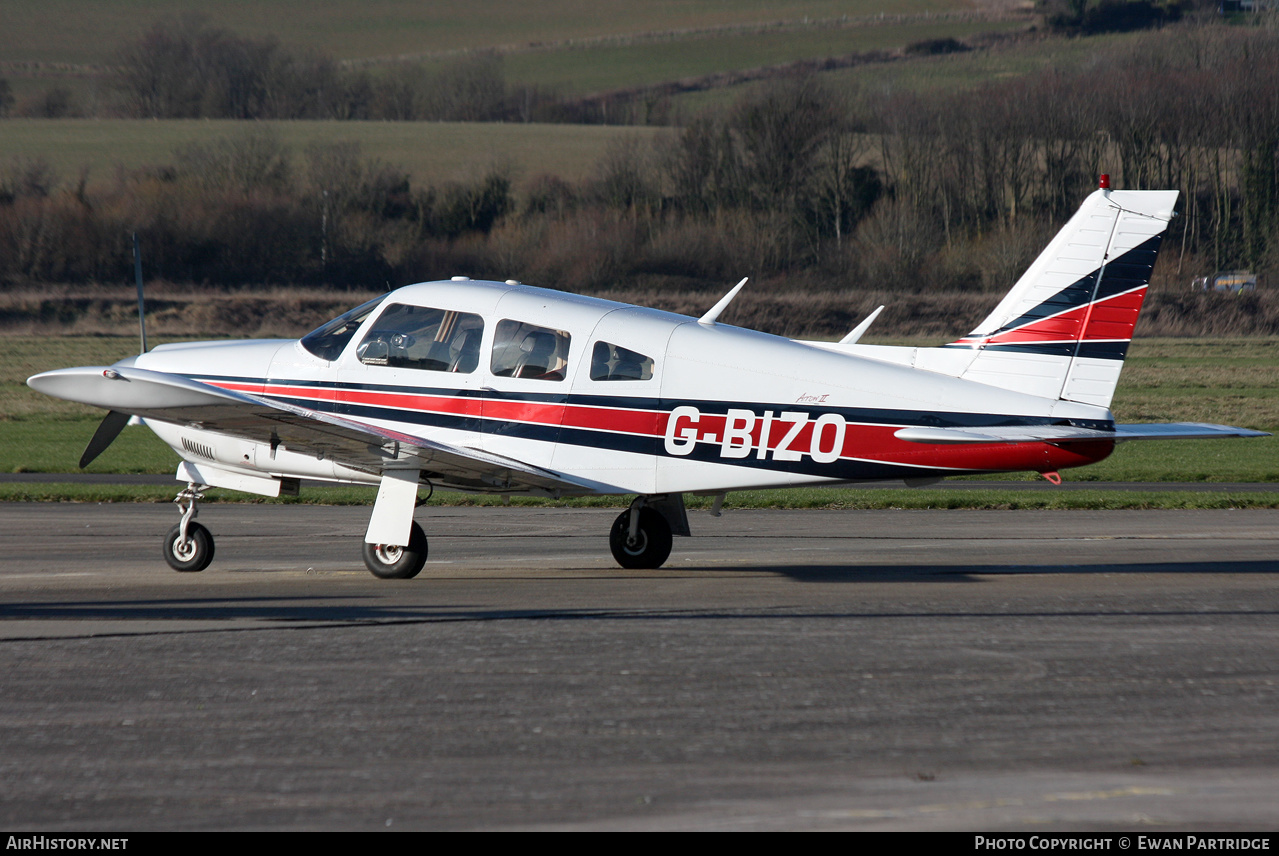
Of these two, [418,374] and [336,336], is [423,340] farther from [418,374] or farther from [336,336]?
[336,336]

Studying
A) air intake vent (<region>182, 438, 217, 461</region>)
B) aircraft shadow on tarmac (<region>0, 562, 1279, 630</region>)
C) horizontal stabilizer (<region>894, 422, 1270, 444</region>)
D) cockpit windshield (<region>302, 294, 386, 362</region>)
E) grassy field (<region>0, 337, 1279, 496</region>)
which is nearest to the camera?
aircraft shadow on tarmac (<region>0, 562, 1279, 630</region>)

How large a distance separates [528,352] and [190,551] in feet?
12.1

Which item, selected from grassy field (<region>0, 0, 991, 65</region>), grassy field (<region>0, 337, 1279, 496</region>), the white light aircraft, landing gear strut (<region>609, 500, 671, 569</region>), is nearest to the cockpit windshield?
the white light aircraft

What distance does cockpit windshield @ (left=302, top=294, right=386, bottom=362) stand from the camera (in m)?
11.8

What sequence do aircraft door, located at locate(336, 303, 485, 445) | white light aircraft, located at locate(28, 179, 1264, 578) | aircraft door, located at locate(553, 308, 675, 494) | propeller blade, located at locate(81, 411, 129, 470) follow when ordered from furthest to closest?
1. propeller blade, located at locate(81, 411, 129, 470)
2. aircraft door, located at locate(336, 303, 485, 445)
3. aircraft door, located at locate(553, 308, 675, 494)
4. white light aircraft, located at locate(28, 179, 1264, 578)

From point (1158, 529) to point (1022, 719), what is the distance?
9.65 m

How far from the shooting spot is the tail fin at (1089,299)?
10.6m

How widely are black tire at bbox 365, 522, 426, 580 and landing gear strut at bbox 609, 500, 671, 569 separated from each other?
1943mm

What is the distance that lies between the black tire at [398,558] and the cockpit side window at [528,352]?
5.36ft

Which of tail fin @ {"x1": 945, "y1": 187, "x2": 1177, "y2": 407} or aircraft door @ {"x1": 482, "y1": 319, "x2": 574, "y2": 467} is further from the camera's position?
aircraft door @ {"x1": 482, "y1": 319, "x2": 574, "y2": 467}

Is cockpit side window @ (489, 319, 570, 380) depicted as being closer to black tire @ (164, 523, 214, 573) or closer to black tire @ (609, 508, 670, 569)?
black tire @ (609, 508, 670, 569)

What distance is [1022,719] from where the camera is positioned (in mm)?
6762

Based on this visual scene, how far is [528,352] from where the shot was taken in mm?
11250

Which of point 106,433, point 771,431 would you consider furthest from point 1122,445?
point 106,433
